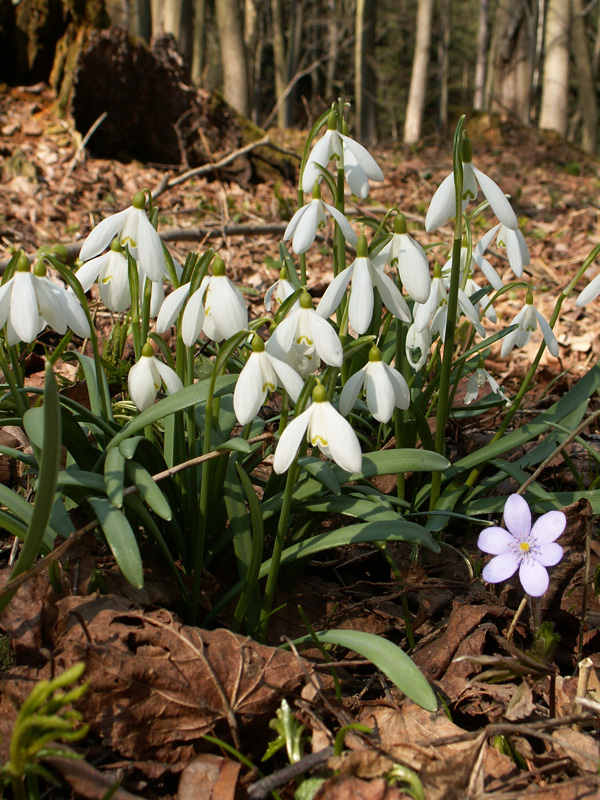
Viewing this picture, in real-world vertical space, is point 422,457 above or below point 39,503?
below

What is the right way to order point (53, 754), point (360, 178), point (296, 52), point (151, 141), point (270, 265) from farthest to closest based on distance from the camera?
point (296, 52)
point (151, 141)
point (270, 265)
point (360, 178)
point (53, 754)

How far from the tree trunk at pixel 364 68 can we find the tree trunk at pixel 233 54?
1.78m

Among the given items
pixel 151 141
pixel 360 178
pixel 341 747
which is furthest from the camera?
pixel 151 141

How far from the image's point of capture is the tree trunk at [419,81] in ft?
35.4

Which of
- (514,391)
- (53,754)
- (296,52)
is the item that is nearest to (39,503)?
(53,754)

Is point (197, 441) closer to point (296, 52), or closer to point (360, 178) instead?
point (360, 178)

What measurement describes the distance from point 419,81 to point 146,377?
11.5 m

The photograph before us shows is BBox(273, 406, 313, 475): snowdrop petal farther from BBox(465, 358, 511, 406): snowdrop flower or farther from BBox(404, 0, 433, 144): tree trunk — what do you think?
BBox(404, 0, 433, 144): tree trunk

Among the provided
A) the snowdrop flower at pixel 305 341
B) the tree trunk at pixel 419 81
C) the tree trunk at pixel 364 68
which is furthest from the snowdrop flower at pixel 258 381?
the tree trunk at pixel 419 81

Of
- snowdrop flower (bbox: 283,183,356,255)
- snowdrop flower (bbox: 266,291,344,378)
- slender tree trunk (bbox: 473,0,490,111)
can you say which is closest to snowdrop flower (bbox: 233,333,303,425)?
snowdrop flower (bbox: 266,291,344,378)

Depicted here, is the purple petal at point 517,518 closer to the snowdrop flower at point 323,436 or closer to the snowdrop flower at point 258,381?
the snowdrop flower at point 323,436

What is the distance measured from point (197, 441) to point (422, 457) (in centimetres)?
56

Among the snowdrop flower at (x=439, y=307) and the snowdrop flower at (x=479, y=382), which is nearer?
the snowdrop flower at (x=439, y=307)

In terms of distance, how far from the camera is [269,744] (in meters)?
1.16
